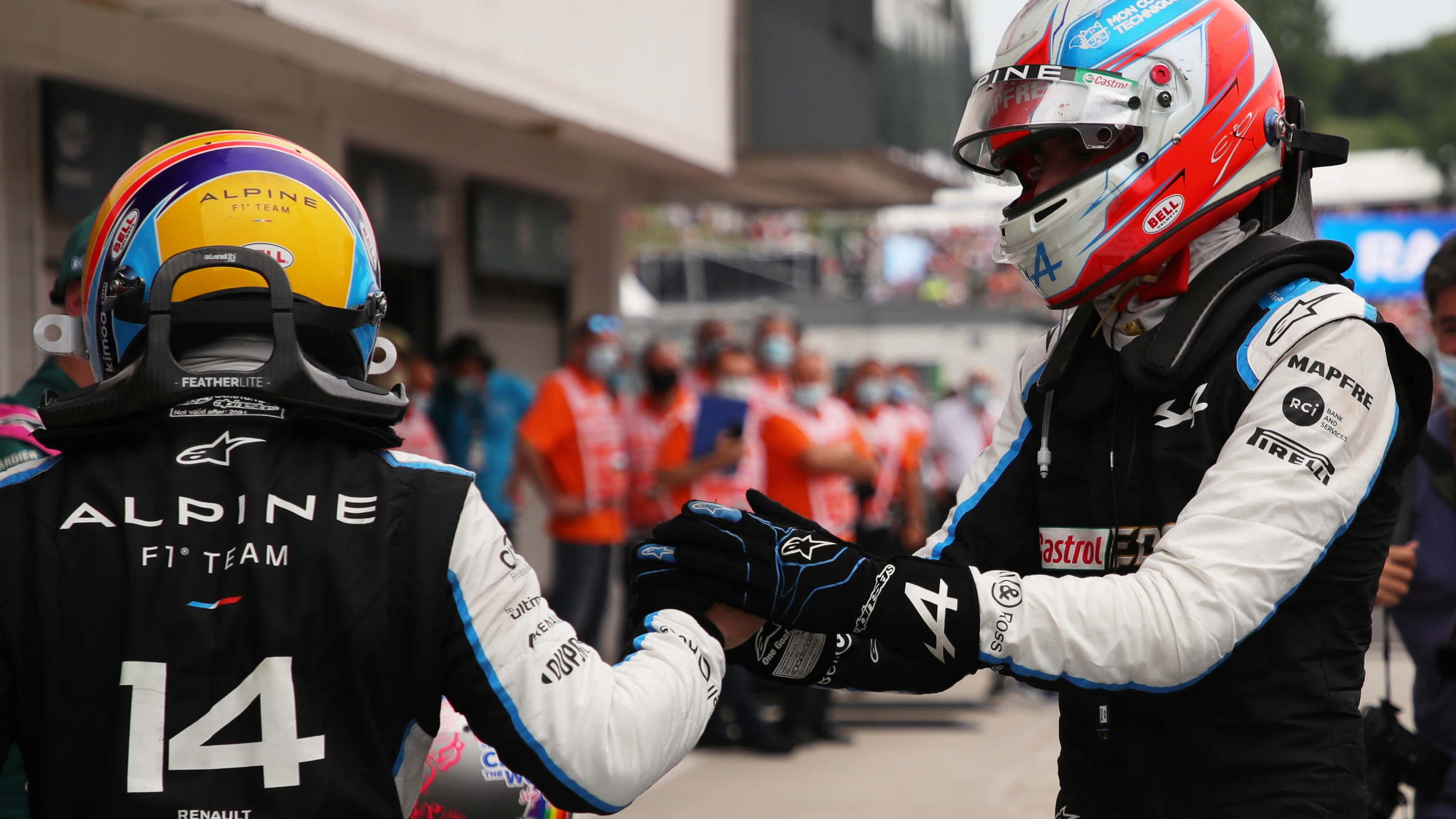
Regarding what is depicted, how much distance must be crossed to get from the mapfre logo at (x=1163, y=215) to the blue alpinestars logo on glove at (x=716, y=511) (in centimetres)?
74

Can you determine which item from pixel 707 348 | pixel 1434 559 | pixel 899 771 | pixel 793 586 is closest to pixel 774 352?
pixel 707 348

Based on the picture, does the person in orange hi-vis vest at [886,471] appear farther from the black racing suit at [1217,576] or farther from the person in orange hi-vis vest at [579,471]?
the black racing suit at [1217,576]

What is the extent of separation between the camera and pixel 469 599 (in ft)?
5.26

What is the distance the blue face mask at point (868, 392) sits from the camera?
10281mm

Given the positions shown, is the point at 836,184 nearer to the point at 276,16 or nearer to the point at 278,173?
the point at 276,16

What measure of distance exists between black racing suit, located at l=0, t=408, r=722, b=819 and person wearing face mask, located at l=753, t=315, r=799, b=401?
A: 6414mm

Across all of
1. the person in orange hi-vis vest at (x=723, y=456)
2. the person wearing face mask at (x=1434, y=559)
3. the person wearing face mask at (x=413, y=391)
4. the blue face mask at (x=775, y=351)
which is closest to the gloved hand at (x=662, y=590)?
the person wearing face mask at (x=1434, y=559)

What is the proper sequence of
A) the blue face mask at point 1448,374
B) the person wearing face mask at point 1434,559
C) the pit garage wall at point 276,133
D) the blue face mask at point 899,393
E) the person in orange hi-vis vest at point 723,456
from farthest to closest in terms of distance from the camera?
the blue face mask at point 899,393
the person in orange hi-vis vest at point 723,456
the pit garage wall at point 276,133
the blue face mask at point 1448,374
the person wearing face mask at point 1434,559

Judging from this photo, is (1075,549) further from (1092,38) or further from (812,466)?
(812,466)

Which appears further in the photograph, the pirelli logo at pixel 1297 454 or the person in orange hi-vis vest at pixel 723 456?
the person in orange hi-vis vest at pixel 723 456

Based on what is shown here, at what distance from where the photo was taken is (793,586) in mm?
1942

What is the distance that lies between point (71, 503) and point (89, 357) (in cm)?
31

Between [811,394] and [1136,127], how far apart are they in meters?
5.79

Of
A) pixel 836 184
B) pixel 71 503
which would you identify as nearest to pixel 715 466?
pixel 836 184
